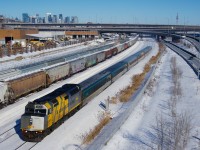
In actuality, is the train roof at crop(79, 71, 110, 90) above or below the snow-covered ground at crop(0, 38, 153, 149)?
above

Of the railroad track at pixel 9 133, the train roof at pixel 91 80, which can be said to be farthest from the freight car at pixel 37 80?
the railroad track at pixel 9 133

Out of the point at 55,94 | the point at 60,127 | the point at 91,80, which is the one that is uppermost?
the point at 55,94

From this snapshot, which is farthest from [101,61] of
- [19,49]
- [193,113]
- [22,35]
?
[193,113]

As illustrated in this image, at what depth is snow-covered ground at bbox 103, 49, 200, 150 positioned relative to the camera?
2141 cm

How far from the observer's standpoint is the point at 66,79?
4703 cm

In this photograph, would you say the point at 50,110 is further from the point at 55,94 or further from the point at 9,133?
the point at 9,133

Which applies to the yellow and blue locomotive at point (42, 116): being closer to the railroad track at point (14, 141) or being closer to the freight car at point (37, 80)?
the railroad track at point (14, 141)

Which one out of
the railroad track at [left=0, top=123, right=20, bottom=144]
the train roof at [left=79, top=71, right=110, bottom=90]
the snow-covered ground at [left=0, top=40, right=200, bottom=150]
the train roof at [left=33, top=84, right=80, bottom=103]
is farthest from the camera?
the train roof at [left=79, top=71, right=110, bottom=90]

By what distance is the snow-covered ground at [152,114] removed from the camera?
21.4 metres

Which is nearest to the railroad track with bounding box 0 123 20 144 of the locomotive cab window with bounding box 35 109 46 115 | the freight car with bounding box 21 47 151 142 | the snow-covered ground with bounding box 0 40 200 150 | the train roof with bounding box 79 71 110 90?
the snow-covered ground with bounding box 0 40 200 150

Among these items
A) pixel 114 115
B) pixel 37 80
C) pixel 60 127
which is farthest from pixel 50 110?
pixel 37 80

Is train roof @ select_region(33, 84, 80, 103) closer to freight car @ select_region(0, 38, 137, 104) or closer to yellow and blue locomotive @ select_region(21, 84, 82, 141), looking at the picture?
A: yellow and blue locomotive @ select_region(21, 84, 82, 141)

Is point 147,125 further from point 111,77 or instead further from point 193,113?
point 111,77

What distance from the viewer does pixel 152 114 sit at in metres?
29.3
